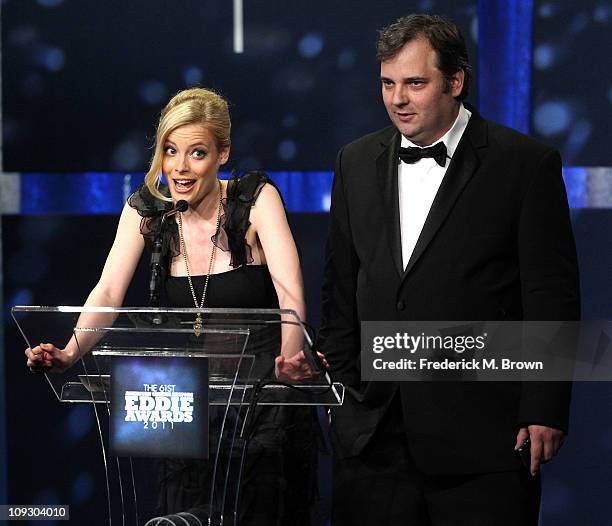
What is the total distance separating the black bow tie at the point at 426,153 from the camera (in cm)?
285

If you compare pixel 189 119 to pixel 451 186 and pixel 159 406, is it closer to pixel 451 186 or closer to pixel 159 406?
pixel 451 186

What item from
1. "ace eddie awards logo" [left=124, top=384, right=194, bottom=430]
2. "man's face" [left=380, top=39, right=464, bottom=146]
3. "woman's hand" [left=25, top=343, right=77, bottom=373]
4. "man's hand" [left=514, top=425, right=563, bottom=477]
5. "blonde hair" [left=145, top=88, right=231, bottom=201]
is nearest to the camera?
"ace eddie awards logo" [left=124, top=384, right=194, bottom=430]

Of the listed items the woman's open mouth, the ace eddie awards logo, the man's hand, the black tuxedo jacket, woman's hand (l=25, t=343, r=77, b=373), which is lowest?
the ace eddie awards logo

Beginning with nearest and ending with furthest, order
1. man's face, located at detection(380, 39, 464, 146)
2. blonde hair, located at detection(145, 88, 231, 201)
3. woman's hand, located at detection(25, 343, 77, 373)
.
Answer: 1. woman's hand, located at detection(25, 343, 77, 373)
2. man's face, located at detection(380, 39, 464, 146)
3. blonde hair, located at detection(145, 88, 231, 201)

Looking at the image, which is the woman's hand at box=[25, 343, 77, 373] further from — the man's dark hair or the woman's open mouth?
the man's dark hair

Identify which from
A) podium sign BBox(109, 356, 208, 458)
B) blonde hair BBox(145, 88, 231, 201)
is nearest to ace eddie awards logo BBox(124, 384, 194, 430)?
podium sign BBox(109, 356, 208, 458)

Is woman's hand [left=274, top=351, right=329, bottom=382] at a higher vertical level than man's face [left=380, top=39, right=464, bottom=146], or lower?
lower

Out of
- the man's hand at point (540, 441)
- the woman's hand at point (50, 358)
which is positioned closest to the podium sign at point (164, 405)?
the woman's hand at point (50, 358)

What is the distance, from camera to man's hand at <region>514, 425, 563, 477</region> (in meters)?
2.72

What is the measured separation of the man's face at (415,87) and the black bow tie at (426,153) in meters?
0.05

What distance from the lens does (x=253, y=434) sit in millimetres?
2477

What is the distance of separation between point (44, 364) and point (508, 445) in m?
1.14

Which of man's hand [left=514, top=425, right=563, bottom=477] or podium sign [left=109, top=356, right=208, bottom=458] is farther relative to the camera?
man's hand [left=514, top=425, right=563, bottom=477]

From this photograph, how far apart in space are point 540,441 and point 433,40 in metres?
1.02
